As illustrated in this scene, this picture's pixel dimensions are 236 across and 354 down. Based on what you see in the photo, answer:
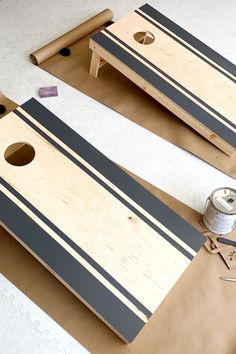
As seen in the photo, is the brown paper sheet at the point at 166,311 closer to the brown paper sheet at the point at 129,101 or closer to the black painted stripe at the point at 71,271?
the black painted stripe at the point at 71,271

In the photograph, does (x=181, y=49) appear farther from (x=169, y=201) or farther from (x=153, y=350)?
(x=153, y=350)

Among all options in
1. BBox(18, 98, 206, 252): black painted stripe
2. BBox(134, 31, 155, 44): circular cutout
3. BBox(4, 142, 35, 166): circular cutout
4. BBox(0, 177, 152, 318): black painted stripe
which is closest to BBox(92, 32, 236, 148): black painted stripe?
BBox(134, 31, 155, 44): circular cutout

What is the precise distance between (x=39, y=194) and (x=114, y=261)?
1.07 ft

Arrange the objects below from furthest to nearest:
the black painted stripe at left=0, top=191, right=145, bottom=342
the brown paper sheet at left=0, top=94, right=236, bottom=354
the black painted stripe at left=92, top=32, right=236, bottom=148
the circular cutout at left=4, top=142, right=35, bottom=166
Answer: the black painted stripe at left=92, top=32, right=236, bottom=148 < the circular cutout at left=4, top=142, right=35, bottom=166 < the brown paper sheet at left=0, top=94, right=236, bottom=354 < the black painted stripe at left=0, top=191, right=145, bottom=342

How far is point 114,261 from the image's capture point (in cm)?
126

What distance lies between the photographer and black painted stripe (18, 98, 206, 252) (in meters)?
1.37

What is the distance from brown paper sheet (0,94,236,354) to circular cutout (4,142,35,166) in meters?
0.27

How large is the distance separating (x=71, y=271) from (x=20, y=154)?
0.53m

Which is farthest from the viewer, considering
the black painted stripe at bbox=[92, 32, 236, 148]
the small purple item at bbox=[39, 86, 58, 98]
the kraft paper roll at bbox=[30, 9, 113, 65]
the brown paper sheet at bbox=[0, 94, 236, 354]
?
the kraft paper roll at bbox=[30, 9, 113, 65]

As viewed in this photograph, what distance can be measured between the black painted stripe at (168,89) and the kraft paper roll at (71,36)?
300 mm

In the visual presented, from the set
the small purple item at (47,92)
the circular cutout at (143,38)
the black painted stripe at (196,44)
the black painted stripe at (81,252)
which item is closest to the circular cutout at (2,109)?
the small purple item at (47,92)

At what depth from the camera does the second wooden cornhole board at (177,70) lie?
70.2 inches

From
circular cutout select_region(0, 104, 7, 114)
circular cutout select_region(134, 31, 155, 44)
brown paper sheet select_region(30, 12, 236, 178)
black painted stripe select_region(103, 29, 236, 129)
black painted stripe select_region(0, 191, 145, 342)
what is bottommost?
black painted stripe select_region(0, 191, 145, 342)

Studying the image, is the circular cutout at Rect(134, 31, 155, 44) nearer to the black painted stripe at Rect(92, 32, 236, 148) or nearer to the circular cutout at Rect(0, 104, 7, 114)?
the black painted stripe at Rect(92, 32, 236, 148)
